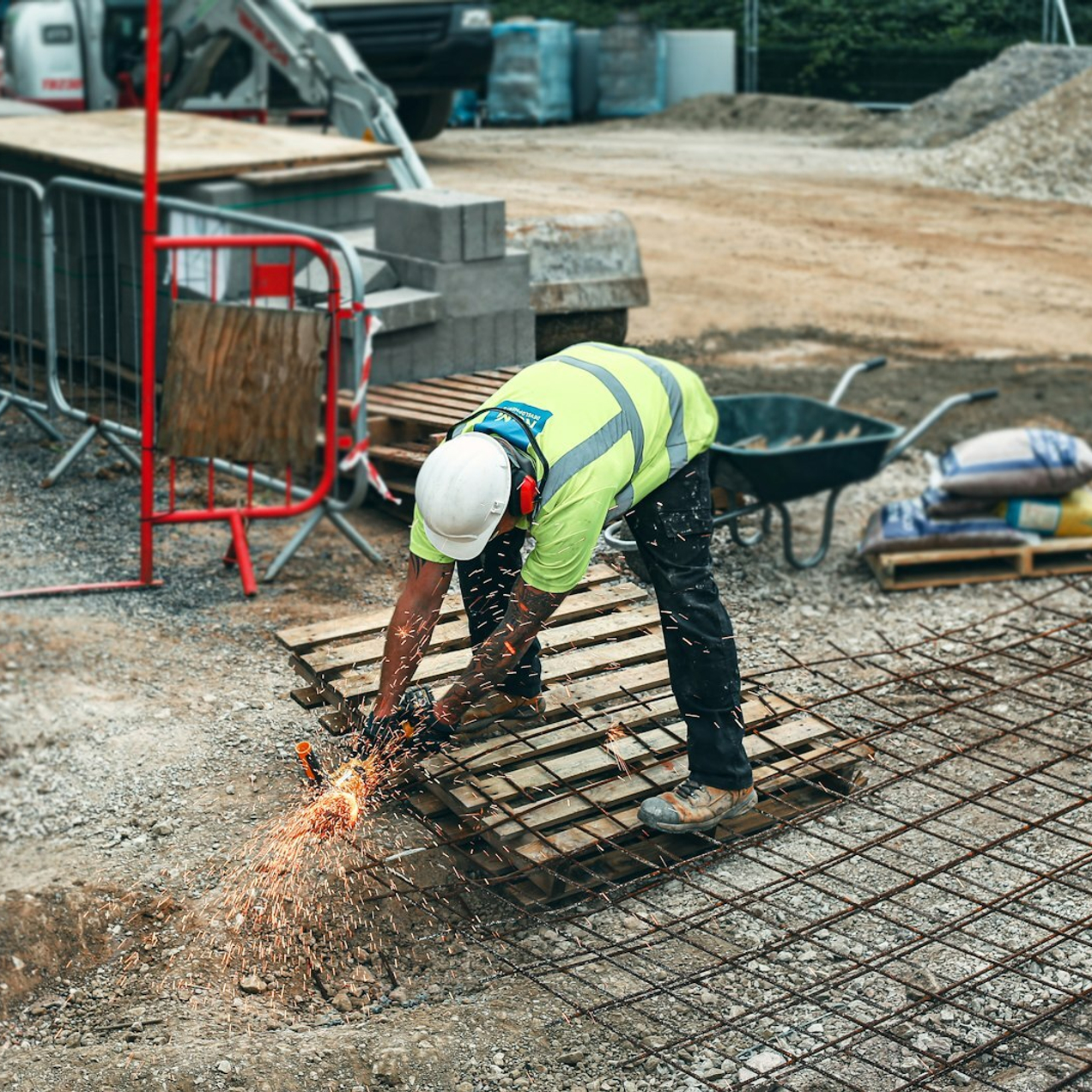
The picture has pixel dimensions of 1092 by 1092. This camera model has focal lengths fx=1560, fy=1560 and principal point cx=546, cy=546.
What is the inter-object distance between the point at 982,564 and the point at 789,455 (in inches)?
54.5

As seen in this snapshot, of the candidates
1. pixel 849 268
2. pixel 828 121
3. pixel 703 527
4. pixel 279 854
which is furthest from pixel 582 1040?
pixel 828 121

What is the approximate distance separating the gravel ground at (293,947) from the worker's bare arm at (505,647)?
2.08 feet

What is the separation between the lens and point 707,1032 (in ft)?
13.4

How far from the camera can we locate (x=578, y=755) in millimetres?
5105

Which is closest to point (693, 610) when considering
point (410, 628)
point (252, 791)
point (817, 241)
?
point (410, 628)

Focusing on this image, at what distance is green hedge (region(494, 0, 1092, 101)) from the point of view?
81.9ft

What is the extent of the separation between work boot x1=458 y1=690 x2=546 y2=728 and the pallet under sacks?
1.8 inches

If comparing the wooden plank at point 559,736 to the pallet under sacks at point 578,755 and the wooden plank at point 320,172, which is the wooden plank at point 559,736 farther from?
Answer: the wooden plank at point 320,172

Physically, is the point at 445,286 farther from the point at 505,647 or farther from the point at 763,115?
the point at 763,115

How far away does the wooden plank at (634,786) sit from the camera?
4.67 metres

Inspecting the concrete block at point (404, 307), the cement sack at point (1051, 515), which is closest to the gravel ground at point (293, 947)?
the cement sack at point (1051, 515)

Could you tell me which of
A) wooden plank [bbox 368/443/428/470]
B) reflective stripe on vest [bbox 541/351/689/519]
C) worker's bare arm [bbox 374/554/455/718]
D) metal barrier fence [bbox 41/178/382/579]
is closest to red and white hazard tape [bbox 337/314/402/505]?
metal barrier fence [bbox 41/178/382/579]

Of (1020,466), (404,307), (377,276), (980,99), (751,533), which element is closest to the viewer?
(1020,466)

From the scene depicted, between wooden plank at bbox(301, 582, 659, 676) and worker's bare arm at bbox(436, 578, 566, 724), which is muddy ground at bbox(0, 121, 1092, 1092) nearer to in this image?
wooden plank at bbox(301, 582, 659, 676)
